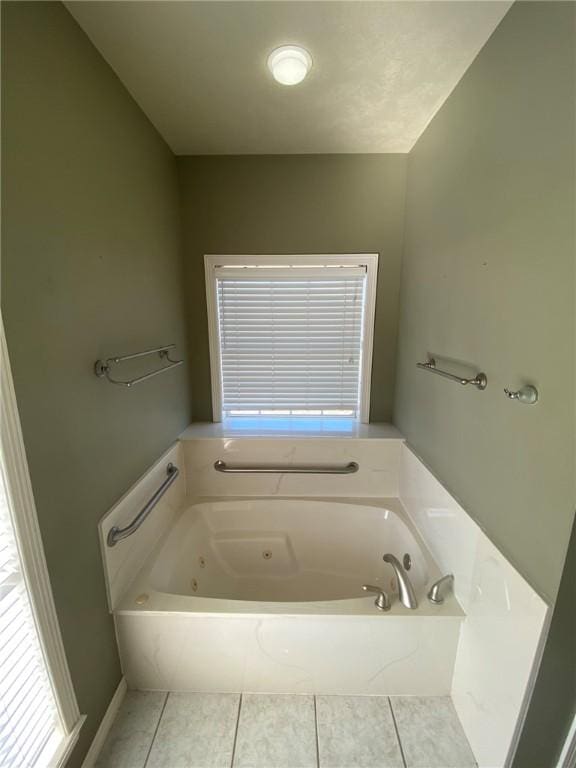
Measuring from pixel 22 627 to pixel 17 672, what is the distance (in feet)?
0.36

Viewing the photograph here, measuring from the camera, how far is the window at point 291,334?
2117mm

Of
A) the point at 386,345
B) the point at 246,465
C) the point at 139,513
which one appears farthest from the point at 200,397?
the point at 386,345

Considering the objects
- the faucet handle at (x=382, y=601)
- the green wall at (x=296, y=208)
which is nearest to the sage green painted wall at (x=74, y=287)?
the green wall at (x=296, y=208)

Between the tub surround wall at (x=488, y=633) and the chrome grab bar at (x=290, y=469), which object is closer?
the tub surround wall at (x=488, y=633)

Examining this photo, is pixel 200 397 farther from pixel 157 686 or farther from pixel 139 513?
pixel 157 686

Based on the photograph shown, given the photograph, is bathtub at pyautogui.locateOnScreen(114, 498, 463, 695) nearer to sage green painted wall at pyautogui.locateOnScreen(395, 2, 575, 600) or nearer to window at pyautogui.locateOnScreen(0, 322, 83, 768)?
window at pyautogui.locateOnScreen(0, 322, 83, 768)

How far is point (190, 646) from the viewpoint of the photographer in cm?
133

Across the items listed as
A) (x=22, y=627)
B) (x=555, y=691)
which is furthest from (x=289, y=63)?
(x=555, y=691)

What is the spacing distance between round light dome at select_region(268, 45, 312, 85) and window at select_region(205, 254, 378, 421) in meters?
0.91

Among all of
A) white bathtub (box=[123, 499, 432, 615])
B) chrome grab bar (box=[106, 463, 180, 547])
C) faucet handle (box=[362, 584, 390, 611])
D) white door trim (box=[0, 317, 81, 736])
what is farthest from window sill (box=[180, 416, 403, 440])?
white door trim (box=[0, 317, 81, 736])

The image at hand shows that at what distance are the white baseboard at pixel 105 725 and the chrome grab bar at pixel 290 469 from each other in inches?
42.0

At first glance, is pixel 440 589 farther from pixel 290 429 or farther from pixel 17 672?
pixel 17 672

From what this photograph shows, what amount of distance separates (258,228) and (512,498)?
1.93 metres

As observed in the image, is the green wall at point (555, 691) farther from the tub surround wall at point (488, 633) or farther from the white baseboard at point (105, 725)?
the white baseboard at point (105, 725)
